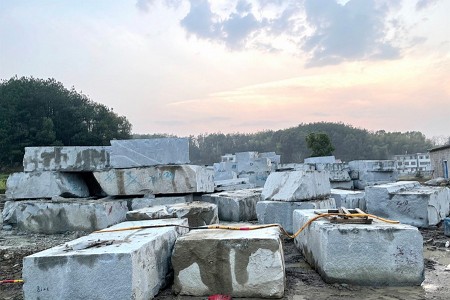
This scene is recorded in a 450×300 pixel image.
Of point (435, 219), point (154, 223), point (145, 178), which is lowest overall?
point (435, 219)

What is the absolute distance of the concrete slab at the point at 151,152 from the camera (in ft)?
23.9

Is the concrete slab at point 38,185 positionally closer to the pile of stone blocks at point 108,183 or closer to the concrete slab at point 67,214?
the pile of stone blocks at point 108,183

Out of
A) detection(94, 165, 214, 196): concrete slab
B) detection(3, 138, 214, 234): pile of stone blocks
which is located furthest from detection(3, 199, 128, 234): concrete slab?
detection(94, 165, 214, 196): concrete slab

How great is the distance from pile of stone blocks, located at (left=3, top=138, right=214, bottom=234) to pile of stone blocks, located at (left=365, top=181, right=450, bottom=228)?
3.13 meters

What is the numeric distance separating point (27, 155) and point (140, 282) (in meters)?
5.59

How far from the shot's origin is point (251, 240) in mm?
3516

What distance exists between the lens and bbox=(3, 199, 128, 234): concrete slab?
7.04 m

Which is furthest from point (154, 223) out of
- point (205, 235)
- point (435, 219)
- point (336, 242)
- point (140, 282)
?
point (435, 219)

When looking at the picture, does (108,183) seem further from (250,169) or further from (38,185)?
(250,169)

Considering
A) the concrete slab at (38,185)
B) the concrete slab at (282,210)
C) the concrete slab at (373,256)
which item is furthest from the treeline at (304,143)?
the concrete slab at (373,256)

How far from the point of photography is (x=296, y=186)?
20.6ft

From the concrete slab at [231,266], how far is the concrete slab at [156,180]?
359 centimetres

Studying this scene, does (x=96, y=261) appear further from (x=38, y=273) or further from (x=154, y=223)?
(x=154, y=223)

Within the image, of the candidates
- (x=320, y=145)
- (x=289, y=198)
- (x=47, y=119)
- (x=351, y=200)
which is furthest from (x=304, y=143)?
(x=289, y=198)
